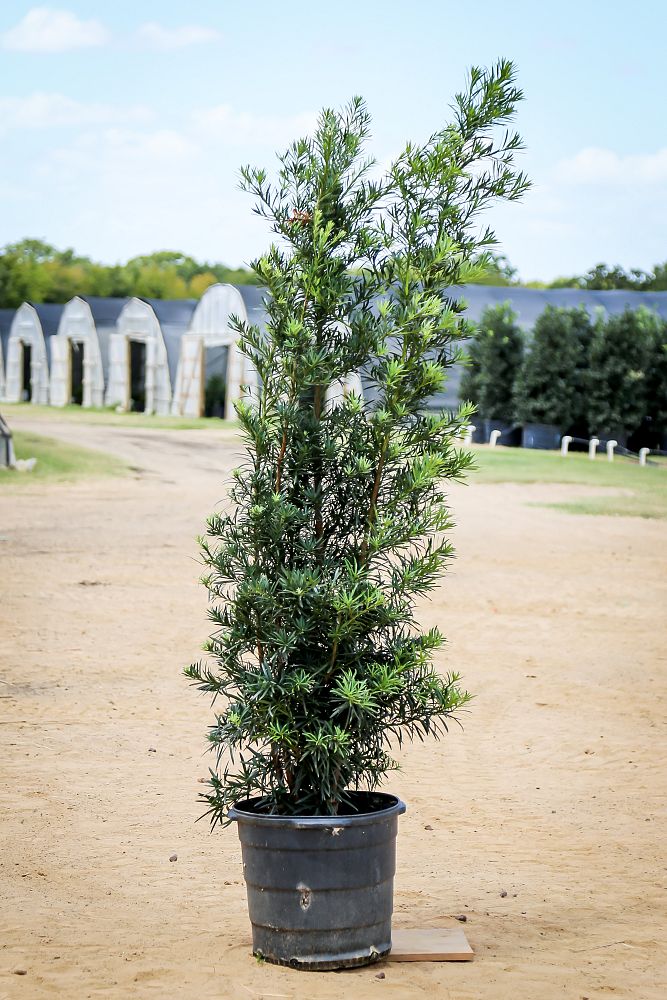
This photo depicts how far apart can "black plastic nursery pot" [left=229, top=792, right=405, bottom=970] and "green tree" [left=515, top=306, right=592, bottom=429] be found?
23.6 metres

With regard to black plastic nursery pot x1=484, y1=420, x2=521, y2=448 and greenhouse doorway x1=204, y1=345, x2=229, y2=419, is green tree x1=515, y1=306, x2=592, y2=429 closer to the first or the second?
black plastic nursery pot x1=484, y1=420, x2=521, y2=448

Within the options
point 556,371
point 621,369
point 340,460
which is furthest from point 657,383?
point 340,460

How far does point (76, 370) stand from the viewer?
120 feet

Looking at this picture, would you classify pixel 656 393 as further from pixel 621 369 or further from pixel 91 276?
pixel 91 276

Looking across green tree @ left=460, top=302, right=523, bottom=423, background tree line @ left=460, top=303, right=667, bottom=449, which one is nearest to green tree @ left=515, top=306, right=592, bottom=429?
background tree line @ left=460, top=303, right=667, bottom=449

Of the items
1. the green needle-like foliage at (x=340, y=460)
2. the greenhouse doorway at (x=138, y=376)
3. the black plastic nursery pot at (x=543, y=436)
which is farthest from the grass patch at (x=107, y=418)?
the green needle-like foliage at (x=340, y=460)

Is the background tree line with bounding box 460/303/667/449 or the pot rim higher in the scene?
the background tree line with bounding box 460/303/667/449

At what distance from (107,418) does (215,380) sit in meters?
4.80

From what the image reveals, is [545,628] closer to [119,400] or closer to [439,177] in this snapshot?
[439,177]

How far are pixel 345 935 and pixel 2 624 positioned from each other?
6.57 metres

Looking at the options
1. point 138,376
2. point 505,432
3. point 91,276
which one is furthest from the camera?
point 91,276

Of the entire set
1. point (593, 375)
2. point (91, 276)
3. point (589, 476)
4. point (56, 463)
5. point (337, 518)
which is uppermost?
point (91, 276)

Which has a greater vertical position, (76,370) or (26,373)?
(76,370)

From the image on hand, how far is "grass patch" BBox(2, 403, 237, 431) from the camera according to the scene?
28.2 m
